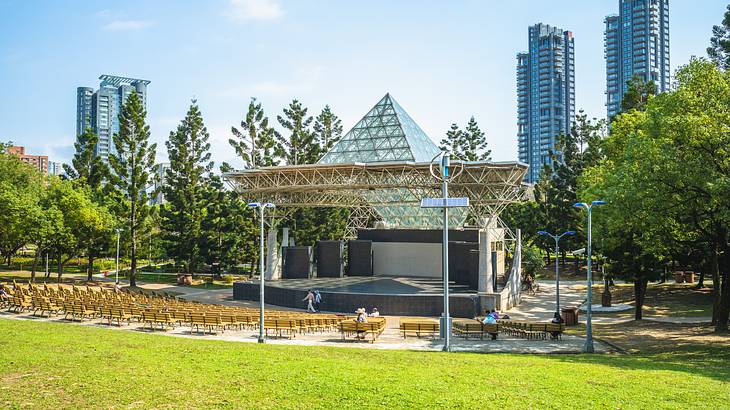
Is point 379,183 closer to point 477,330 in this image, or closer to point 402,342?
point 477,330

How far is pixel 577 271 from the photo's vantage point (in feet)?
190

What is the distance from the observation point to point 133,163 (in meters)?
43.6

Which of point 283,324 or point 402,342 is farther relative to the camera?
point 283,324

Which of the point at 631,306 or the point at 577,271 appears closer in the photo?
the point at 631,306

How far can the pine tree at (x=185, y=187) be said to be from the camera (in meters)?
47.7

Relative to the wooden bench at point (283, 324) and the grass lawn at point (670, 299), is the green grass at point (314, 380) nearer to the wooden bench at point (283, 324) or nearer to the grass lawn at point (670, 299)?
the wooden bench at point (283, 324)

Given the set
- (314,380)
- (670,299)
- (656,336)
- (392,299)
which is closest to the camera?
(314,380)

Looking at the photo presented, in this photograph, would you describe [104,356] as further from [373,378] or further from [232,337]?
[232,337]

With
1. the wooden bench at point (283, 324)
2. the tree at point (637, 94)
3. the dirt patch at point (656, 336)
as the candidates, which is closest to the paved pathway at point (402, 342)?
the wooden bench at point (283, 324)

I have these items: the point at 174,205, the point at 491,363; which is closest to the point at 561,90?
the point at 174,205

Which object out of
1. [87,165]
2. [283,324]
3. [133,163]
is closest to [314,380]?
[283,324]

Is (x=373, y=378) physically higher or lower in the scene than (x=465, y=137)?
lower

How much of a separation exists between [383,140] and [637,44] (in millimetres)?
122866

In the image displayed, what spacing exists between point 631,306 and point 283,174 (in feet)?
75.9
